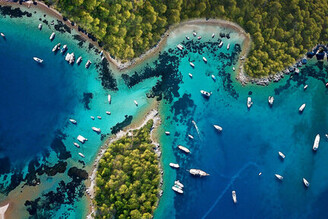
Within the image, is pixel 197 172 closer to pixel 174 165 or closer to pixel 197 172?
pixel 197 172

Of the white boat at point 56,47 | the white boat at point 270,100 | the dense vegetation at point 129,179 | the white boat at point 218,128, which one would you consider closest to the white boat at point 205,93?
the white boat at point 218,128

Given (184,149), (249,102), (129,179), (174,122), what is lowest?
(129,179)

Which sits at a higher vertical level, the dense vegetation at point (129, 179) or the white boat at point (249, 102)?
the white boat at point (249, 102)

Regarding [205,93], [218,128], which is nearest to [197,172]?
[218,128]

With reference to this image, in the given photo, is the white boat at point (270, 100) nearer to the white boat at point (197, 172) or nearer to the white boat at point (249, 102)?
the white boat at point (249, 102)

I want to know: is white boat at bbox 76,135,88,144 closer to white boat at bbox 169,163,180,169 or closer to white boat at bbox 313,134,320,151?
white boat at bbox 169,163,180,169

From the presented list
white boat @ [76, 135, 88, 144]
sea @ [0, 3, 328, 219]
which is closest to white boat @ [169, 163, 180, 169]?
sea @ [0, 3, 328, 219]
